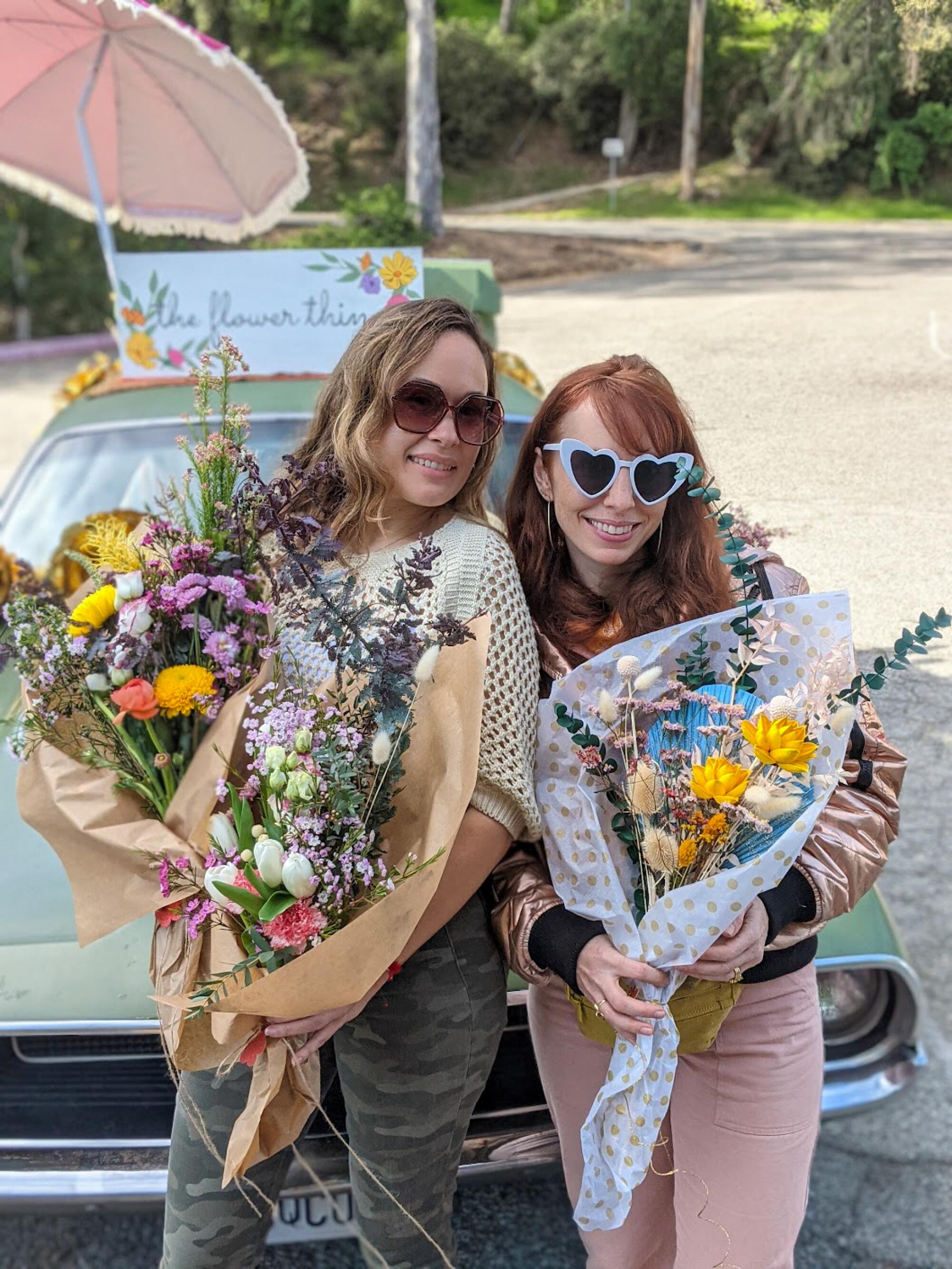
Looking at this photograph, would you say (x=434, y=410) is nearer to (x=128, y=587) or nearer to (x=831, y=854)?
(x=128, y=587)

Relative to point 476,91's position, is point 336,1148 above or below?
below

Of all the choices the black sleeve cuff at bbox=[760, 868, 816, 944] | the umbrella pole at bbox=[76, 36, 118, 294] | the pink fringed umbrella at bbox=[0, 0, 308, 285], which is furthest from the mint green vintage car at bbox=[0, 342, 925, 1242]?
the pink fringed umbrella at bbox=[0, 0, 308, 285]

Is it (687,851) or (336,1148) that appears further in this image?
(336,1148)

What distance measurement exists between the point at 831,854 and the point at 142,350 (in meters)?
2.67

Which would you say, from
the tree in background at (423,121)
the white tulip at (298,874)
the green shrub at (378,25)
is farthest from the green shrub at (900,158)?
the green shrub at (378,25)

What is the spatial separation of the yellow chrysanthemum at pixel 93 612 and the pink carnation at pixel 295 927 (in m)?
0.57

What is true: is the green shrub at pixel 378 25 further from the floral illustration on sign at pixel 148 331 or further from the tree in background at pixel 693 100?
the tree in background at pixel 693 100

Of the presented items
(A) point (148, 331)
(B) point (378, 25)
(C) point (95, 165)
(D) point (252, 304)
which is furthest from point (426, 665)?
(C) point (95, 165)

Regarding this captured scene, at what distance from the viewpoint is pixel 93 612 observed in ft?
5.32

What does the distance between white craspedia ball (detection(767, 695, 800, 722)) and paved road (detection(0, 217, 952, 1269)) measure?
440 mm

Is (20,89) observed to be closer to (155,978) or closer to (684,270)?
(684,270)

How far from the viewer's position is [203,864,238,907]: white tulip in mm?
1341

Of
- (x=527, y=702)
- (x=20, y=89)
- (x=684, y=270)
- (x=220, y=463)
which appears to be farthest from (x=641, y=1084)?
(x=20, y=89)

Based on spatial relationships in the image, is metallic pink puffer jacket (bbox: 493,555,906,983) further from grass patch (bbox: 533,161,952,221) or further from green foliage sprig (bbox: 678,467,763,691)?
grass patch (bbox: 533,161,952,221)
